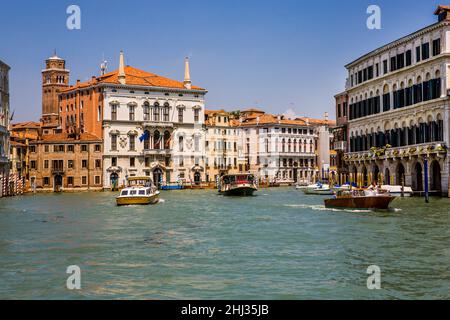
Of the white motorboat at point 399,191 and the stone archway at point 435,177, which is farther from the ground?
Answer: the stone archway at point 435,177

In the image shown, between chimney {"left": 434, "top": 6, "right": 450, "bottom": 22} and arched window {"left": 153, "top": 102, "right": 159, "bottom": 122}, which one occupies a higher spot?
chimney {"left": 434, "top": 6, "right": 450, "bottom": 22}

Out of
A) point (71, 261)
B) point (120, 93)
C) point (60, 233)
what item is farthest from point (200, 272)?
point (120, 93)

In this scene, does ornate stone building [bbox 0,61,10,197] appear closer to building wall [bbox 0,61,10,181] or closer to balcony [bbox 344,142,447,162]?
building wall [bbox 0,61,10,181]

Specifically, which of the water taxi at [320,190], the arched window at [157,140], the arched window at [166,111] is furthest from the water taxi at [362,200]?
the arched window at [166,111]

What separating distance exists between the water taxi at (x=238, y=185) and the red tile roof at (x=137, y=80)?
23527 millimetres

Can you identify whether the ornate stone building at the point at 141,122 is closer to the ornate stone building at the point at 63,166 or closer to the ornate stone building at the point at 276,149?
the ornate stone building at the point at 63,166

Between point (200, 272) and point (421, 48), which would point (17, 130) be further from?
point (200, 272)

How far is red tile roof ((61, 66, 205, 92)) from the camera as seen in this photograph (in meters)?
76.1

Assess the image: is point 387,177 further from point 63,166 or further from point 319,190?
point 63,166

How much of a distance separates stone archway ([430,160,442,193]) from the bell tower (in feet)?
289

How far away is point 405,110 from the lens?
46.3 meters

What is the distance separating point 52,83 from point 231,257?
362ft

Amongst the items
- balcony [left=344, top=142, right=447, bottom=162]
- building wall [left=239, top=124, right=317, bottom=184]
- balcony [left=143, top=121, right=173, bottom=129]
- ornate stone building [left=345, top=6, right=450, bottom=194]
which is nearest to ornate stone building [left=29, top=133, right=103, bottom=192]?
balcony [left=143, top=121, right=173, bottom=129]

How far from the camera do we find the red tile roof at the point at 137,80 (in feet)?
250
